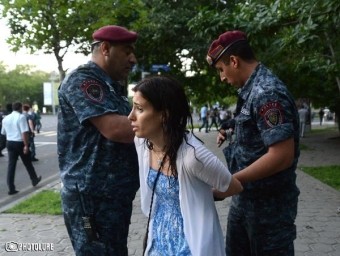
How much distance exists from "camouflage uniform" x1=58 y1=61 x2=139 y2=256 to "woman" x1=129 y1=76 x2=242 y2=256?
0.40 m

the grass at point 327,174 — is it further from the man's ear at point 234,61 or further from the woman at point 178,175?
the woman at point 178,175

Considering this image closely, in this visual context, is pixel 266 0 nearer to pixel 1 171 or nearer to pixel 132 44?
pixel 132 44

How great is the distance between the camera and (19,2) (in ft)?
19.0

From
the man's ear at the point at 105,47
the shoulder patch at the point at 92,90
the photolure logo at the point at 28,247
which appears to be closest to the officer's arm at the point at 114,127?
the shoulder patch at the point at 92,90

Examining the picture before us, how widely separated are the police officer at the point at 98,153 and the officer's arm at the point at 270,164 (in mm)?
596

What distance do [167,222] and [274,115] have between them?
0.72 meters

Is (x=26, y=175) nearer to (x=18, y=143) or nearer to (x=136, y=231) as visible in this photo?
(x=18, y=143)

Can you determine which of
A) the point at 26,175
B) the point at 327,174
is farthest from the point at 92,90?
the point at 26,175

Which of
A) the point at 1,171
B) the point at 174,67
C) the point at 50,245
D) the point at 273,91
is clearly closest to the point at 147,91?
the point at 273,91

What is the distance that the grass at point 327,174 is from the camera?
875 cm

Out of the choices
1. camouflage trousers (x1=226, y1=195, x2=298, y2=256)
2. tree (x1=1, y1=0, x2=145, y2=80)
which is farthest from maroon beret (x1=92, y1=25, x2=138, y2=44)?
tree (x1=1, y1=0, x2=145, y2=80)

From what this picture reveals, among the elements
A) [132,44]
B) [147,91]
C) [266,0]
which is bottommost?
[147,91]

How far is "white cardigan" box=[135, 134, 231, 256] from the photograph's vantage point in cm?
178

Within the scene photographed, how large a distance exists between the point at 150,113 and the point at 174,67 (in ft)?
48.0
